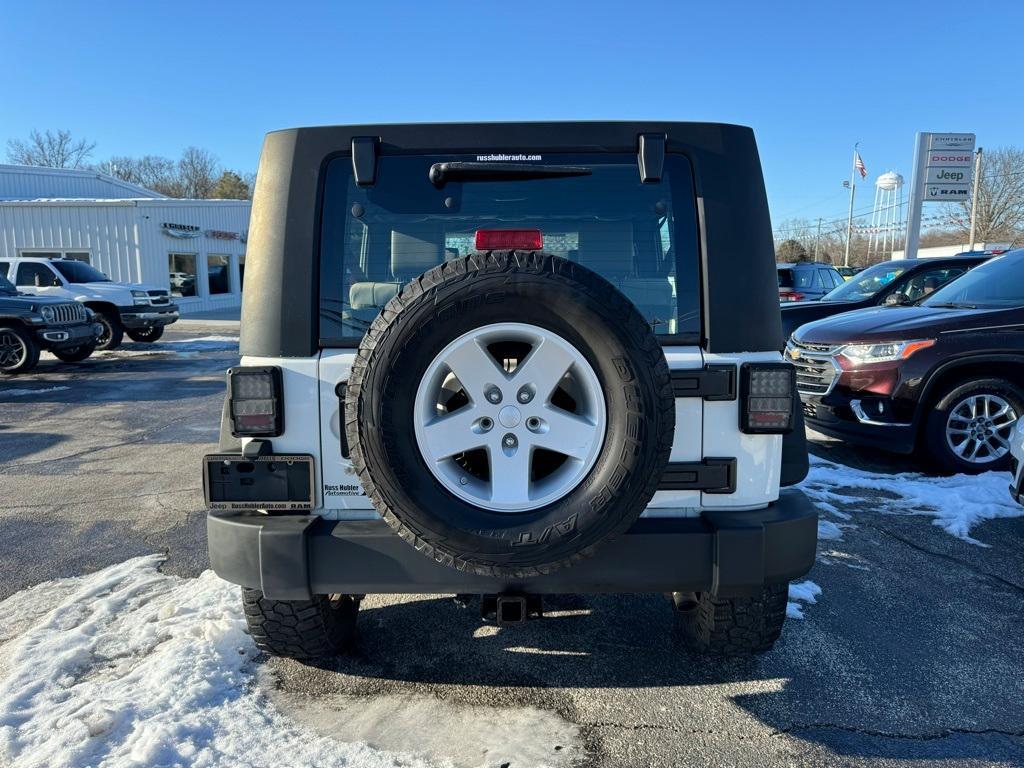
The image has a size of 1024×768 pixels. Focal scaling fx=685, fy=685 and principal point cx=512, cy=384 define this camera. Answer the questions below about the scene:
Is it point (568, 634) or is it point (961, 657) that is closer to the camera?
point (961, 657)

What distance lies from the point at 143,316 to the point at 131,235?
1080 centimetres

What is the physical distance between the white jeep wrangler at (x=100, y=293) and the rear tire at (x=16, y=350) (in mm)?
2347

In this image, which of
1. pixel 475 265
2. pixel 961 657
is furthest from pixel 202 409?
pixel 961 657

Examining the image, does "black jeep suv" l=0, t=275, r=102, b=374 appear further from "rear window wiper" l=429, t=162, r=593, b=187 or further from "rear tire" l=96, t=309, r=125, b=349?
"rear window wiper" l=429, t=162, r=593, b=187

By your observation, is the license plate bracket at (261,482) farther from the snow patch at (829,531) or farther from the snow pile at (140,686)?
the snow patch at (829,531)

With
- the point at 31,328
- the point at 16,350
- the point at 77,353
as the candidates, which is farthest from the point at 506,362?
the point at 77,353

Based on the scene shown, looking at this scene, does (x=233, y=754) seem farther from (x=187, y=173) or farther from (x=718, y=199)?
(x=187, y=173)

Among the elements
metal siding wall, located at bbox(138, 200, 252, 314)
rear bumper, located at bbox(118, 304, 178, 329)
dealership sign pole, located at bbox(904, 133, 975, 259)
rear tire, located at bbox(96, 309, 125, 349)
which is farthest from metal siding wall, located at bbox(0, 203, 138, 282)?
dealership sign pole, located at bbox(904, 133, 975, 259)

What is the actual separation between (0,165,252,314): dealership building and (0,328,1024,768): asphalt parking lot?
22.9 m

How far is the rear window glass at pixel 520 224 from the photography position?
2.46 meters

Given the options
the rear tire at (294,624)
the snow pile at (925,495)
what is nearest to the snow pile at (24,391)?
the rear tire at (294,624)

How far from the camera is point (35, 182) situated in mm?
30344

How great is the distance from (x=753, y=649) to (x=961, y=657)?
962 mm

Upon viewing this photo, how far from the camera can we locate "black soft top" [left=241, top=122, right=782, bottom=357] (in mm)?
2420
